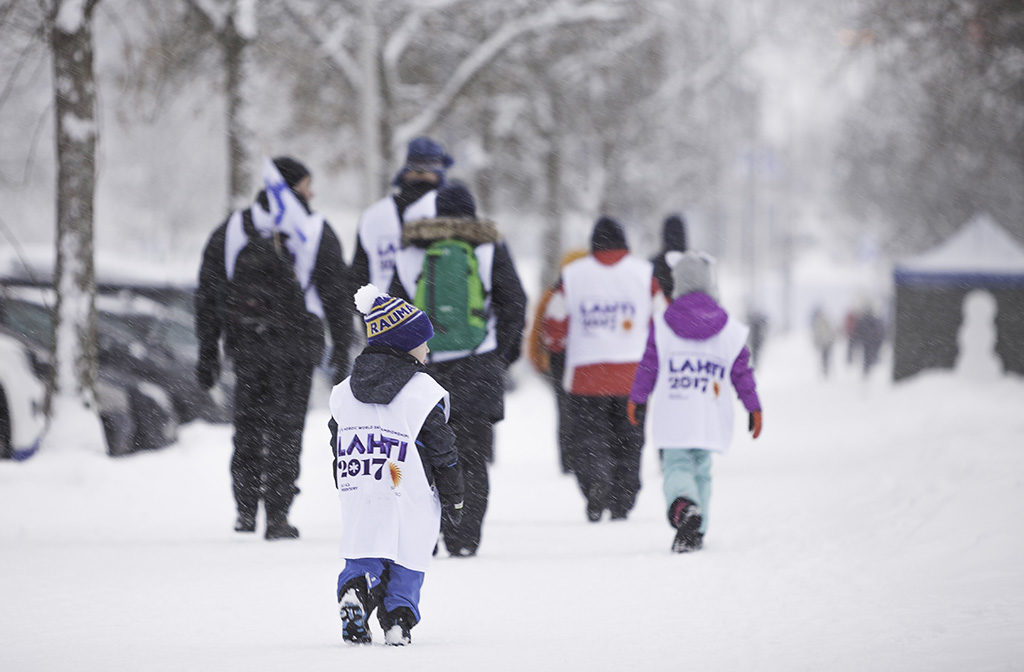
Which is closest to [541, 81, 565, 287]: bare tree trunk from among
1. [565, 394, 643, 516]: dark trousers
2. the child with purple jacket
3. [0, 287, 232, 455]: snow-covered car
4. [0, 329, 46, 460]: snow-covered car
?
[0, 287, 232, 455]: snow-covered car

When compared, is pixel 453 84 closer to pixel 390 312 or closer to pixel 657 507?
pixel 657 507

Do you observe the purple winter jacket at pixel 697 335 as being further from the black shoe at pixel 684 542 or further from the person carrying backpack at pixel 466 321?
the person carrying backpack at pixel 466 321

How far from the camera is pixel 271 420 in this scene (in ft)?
22.7

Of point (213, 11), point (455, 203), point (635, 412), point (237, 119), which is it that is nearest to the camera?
point (455, 203)

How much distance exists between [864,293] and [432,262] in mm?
22971

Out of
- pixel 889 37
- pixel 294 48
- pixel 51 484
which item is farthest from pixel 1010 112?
pixel 51 484

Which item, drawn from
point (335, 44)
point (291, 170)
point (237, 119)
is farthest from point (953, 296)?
point (291, 170)

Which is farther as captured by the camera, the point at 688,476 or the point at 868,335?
the point at 868,335

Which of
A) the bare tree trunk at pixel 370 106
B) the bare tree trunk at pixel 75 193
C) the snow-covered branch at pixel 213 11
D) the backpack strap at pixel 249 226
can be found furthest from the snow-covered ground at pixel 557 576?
the bare tree trunk at pixel 370 106

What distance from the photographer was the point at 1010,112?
20.5 m

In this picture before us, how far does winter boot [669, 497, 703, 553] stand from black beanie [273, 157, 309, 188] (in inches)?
99.9

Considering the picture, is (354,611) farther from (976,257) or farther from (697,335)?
(976,257)

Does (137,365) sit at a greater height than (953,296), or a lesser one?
lesser

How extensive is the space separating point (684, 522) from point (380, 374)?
8.67ft
